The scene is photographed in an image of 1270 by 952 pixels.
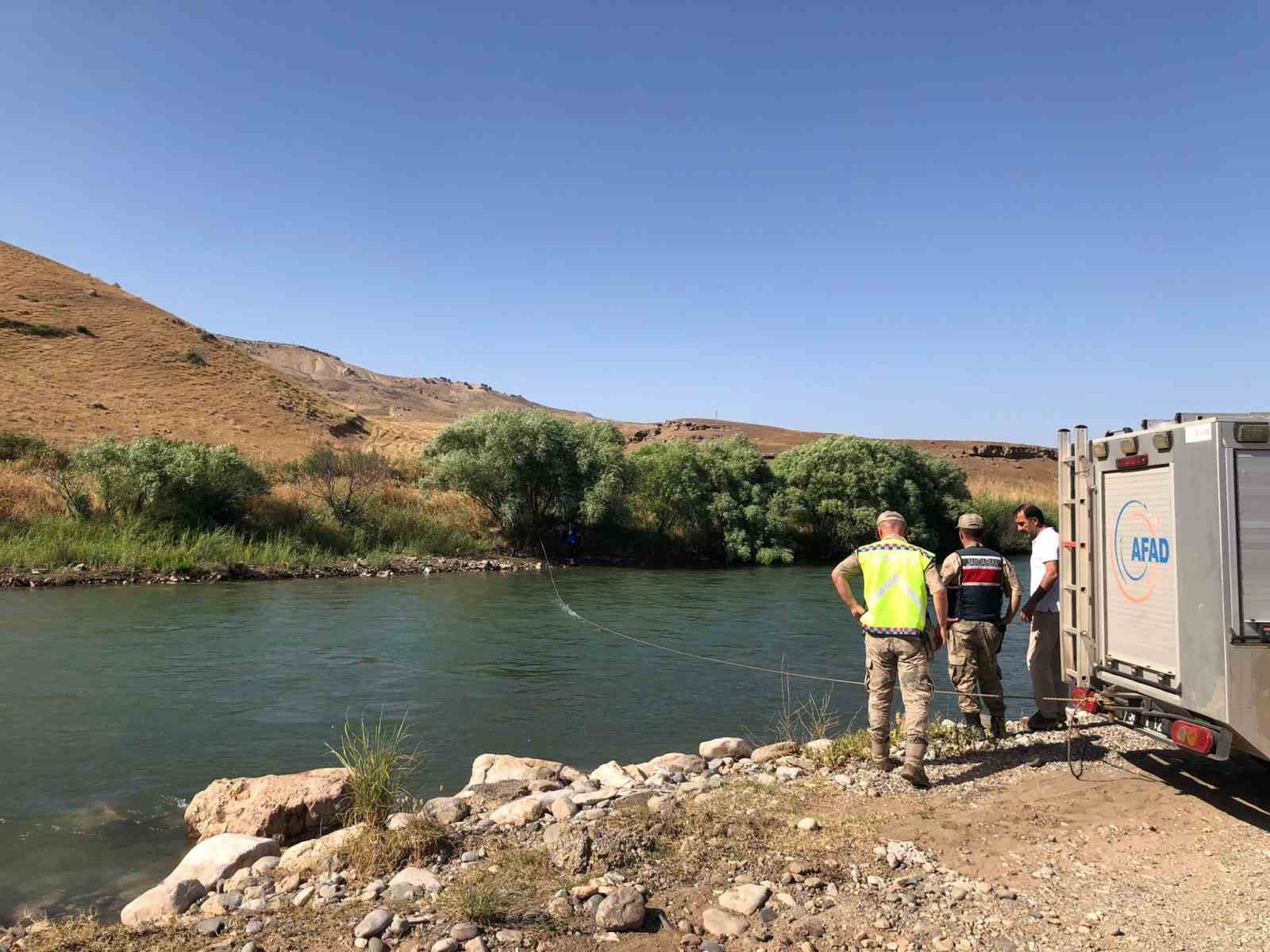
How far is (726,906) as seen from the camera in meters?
4.93

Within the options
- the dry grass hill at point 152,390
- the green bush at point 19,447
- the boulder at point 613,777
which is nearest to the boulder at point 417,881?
the boulder at point 613,777

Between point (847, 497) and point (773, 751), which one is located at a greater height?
point (847, 497)

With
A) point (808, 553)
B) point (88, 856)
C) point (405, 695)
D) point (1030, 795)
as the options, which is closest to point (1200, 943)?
point (1030, 795)

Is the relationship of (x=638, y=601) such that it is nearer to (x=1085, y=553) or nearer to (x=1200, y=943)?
(x=1085, y=553)

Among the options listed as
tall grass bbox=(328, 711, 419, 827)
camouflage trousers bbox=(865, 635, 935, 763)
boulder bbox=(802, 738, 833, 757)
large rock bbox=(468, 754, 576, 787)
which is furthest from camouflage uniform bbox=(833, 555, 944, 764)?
tall grass bbox=(328, 711, 419, 827)

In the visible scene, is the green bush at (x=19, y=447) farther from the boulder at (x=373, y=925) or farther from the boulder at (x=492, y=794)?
the boulder at (x=373, y=925)

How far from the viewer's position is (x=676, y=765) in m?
8.59

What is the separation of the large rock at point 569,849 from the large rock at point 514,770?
2.41 metres

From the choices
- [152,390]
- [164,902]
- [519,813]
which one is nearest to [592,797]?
[519,813]

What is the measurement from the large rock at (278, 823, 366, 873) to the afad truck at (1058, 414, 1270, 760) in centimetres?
621

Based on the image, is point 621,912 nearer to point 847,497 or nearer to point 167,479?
point 167,479

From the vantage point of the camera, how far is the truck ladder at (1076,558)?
24.9 ft

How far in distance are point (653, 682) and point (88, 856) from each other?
8663 mm

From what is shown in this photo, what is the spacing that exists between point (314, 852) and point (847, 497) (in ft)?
122
